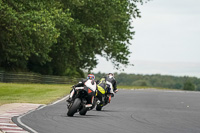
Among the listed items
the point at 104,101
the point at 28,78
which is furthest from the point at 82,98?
the point at 28,78

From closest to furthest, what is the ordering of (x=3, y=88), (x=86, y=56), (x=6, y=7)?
(x=6, y=7) → (x=3, y=88) → (x=86, y=56)

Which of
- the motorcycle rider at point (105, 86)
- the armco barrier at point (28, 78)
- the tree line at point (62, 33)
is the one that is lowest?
the motorcycle rider at point (105, 86)

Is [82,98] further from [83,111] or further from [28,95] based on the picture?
[28,95]

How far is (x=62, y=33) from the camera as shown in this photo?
47.9m

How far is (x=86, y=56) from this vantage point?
57.7 metres

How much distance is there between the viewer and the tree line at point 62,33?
112ft

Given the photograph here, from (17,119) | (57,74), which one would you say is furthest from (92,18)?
(17,119)

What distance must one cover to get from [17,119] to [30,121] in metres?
0.60

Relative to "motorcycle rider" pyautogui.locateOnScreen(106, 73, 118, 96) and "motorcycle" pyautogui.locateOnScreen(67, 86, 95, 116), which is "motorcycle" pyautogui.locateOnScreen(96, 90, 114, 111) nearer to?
"motorcycle rider" pyautogui.locateOnScreen(106, 73, 118, 96)

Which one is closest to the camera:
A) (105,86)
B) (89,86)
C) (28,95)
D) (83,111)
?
(89,86)

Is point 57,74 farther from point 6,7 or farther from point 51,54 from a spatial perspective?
point 6,7

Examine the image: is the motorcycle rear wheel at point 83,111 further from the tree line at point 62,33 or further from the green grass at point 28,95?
the tree line at point 62,33

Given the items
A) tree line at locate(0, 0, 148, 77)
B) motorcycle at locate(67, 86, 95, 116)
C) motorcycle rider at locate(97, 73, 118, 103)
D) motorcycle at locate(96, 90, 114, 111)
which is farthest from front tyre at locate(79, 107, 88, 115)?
tree line at locate(0, 0, 148, 77)

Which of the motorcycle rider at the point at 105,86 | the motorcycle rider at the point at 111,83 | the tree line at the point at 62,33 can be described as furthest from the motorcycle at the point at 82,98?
the tree line at the point at 62,33
